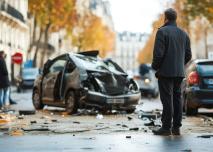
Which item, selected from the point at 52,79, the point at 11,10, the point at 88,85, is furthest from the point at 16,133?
the point at 11,10

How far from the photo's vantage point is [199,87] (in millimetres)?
16609

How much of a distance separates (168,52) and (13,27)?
5635 cm

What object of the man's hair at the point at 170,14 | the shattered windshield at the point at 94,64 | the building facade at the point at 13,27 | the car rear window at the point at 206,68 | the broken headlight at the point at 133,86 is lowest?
the broken headlight at the point at 133,86

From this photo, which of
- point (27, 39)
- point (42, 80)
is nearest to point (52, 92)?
point (42, 80)

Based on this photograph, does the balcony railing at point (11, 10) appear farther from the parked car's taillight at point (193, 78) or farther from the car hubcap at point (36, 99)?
the parked car's taillight at point (193, 78)

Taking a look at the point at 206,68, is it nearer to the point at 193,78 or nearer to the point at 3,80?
the point at 193,78

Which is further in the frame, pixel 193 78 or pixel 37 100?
pixel 37 100

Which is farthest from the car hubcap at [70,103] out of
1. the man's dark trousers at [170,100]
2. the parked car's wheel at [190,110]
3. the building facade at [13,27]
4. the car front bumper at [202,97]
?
the building facade at [13,27]

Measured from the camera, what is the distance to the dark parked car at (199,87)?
16.5 metres

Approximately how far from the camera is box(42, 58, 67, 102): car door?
62.1 feet

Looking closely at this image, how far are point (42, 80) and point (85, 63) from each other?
2329 millimetres

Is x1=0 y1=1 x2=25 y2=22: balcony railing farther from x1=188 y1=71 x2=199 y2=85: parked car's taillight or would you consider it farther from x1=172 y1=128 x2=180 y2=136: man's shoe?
x1=172 y1=128 x2=180 y2=136: man's shoe

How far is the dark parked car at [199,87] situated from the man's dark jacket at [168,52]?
5797 millimetres

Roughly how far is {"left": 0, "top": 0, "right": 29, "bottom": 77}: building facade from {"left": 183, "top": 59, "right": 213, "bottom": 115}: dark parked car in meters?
41.0
